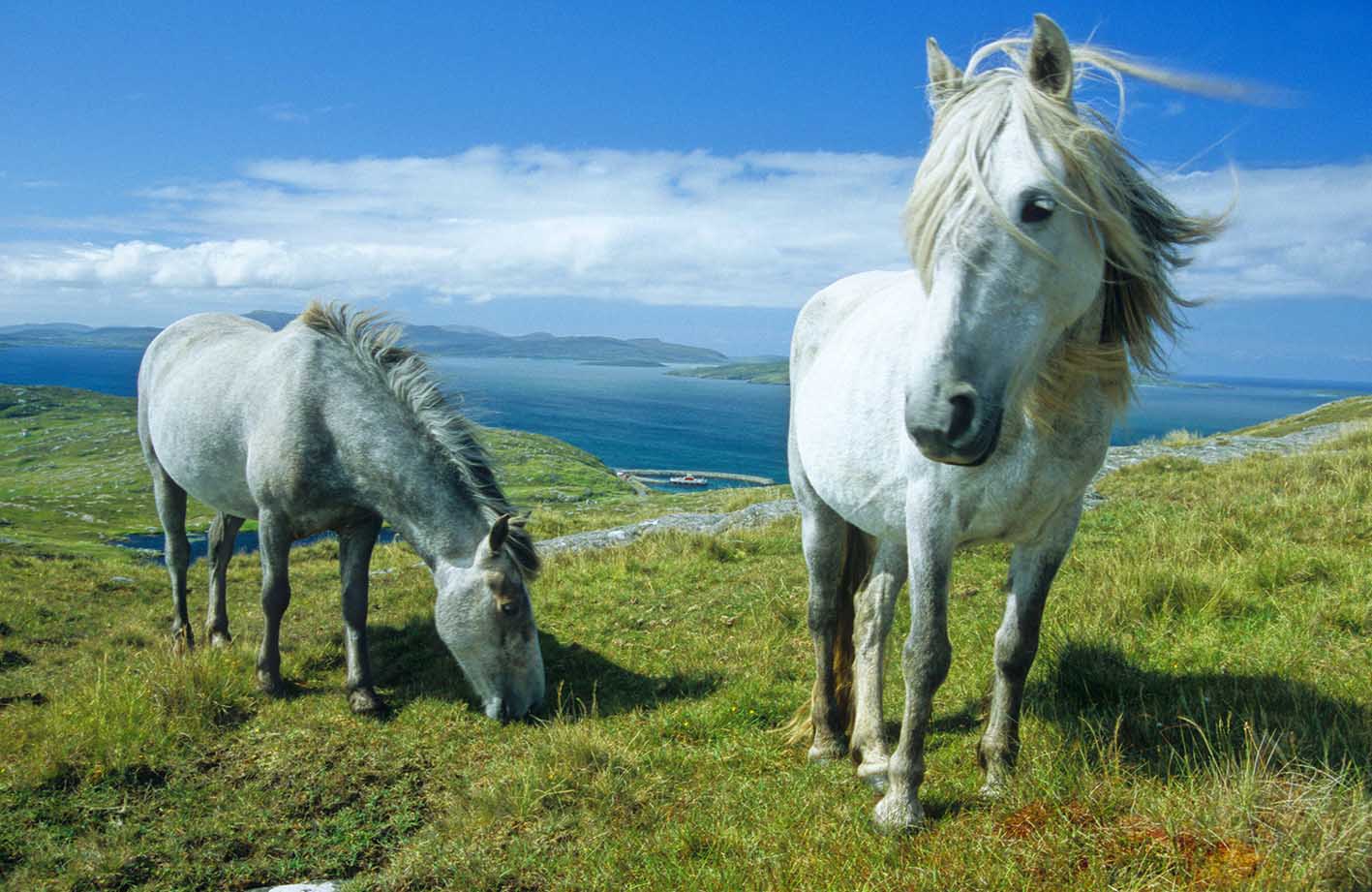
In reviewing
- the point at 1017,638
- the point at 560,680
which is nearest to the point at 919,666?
the point at 1017,638

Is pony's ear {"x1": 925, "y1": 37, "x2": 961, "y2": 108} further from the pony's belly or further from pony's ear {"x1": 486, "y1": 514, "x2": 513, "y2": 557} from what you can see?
the pony's belly

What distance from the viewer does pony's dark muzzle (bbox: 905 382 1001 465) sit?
2621mm

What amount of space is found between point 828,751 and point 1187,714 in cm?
201

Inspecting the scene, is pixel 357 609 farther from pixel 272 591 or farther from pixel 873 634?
pixel 873 634

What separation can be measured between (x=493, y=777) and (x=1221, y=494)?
11064mm

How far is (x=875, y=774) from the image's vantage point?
437 centimetres

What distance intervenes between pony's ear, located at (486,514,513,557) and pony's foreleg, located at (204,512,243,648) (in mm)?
4051

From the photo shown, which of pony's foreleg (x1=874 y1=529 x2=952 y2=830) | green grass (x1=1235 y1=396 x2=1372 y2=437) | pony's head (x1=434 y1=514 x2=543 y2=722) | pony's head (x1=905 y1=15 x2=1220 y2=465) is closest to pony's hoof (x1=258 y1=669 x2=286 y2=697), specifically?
pony's head (x1=434 y1=514 x2=543 y2=722)

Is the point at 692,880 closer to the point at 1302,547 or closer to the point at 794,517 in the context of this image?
the point at 1302,547

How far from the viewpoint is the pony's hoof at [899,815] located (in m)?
3.59

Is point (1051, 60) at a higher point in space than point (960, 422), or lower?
higher

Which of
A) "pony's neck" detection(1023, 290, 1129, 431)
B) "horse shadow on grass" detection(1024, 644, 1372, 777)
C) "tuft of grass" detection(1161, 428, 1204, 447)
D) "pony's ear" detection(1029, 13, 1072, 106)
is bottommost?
"horse shadow on grass" detection(1024, 644, 1372, 777)

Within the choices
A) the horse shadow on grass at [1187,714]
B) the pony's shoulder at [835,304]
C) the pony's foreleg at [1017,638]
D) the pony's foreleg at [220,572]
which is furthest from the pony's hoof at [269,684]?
the horse shadow on grass at [1187,714]

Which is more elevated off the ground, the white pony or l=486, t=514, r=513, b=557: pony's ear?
the white pony
